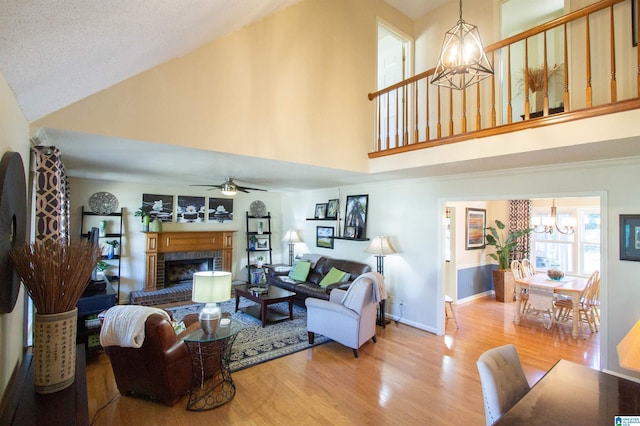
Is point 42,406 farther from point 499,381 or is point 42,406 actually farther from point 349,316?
point 349,316

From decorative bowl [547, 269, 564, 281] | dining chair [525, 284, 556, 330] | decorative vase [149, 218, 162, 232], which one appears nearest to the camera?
dining chair [525, 284, 556, 330]

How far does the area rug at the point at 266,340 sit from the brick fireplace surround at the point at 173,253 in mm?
829

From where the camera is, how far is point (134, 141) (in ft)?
9.04

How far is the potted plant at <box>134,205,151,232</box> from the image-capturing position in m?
6.16

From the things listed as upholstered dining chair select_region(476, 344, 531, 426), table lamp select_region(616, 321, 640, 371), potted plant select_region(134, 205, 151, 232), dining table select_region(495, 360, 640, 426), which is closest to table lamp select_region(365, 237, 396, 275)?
upholstered dining chair select_region(476, 344, 531, 426)

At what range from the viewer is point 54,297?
176 centimetres

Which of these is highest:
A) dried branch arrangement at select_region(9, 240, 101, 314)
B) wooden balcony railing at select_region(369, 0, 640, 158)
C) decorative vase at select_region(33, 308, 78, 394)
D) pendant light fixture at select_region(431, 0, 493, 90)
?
wooden balcony railing at select_region(369, 0, 640, 158)

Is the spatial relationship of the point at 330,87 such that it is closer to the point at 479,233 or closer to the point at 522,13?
the point at 522,13

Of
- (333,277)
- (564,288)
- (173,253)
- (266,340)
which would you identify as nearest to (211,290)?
(266,340)

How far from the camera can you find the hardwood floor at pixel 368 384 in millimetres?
2678

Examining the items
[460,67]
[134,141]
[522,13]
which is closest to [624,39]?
[522,13]

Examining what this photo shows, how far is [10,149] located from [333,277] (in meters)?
4.69

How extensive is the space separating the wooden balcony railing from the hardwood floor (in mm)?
2609

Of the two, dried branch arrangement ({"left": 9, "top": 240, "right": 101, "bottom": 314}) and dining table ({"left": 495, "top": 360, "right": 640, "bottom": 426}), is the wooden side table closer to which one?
dried branch arrangement ({"left": 9, "top": 240, "right": 101, "bottom": 314})
